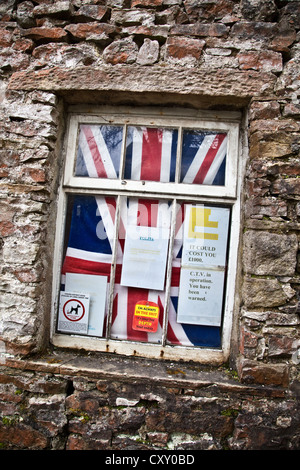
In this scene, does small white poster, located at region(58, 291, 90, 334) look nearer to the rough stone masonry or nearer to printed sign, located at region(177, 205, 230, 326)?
the rough stone masonry

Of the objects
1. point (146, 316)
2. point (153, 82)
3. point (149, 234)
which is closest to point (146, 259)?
point (149, 234)

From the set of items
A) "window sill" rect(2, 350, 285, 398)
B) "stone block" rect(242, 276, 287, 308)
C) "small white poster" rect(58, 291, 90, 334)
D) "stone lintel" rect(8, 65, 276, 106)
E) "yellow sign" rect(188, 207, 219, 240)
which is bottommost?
"window sill" rect(2, 350, 285, 398)

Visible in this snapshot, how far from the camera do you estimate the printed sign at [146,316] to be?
229 cm

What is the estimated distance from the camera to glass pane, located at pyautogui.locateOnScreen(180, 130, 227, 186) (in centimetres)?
233

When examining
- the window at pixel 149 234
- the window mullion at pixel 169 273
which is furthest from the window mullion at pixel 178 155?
the window mullion at pixel 169 273

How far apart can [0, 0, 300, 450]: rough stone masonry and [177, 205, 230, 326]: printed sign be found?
0.17m

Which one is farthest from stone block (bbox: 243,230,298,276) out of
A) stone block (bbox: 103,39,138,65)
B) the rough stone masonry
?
stone block (bbox: 103,39,138,65)

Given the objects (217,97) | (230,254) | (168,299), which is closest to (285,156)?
(217,97)

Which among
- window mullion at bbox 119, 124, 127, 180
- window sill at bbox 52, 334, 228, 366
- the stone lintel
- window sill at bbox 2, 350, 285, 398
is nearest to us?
window sill at bbox 2, 350, 285, 398

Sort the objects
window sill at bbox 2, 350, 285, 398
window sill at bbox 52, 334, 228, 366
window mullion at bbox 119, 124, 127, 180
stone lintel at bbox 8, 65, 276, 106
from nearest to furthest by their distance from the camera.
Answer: window sill at bbox 2, 350, 285, 398, stone lintel at bbox 8, 65, 276, 106, window sill at bbox 52, 334, 228, 366, window mullion at bbox 119, 124, 127, 180

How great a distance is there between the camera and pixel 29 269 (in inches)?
85.8

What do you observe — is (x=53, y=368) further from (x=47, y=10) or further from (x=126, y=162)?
(x=47, y=10)

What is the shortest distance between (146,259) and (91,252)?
44 cm
